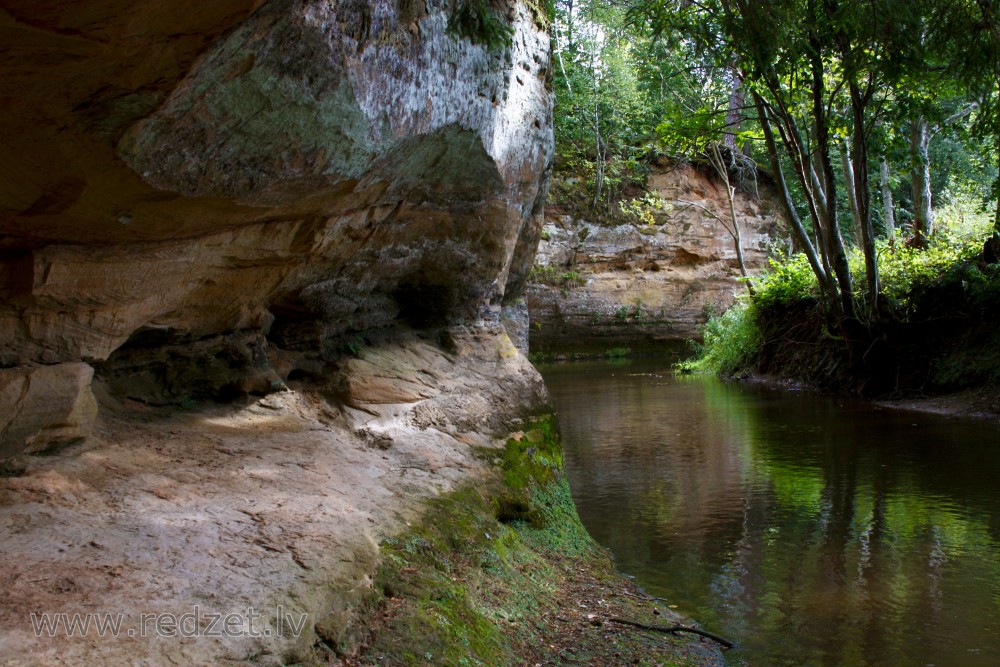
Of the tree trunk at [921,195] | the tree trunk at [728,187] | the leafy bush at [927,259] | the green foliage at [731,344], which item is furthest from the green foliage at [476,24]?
the tree trunk at [728,187]

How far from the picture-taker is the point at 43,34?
269 centimetres

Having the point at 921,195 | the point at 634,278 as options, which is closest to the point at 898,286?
the point at 921,195

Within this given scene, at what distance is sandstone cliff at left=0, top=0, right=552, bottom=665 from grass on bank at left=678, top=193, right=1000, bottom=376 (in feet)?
27.3

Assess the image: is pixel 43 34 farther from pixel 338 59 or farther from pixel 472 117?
pixel 472 117

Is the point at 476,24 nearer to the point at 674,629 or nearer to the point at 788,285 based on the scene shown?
the point at 674,629

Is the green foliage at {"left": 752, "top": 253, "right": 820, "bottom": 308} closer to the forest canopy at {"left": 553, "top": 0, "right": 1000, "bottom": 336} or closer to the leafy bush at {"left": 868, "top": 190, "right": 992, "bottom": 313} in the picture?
the forest canopy at {"left": 553, "top": 0, "right": 1000, "bottom": 336}

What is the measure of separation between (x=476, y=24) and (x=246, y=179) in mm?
2192

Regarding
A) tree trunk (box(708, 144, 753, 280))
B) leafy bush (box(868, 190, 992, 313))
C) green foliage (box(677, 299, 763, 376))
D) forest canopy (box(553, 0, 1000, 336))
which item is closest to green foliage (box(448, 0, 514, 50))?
forest canopy (box(553, 0, 1000, 336))

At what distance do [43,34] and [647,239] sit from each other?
25081mm

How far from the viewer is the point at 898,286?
43.5 feet

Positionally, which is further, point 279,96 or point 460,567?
point 460,567

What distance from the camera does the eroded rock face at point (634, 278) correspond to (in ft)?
84.8

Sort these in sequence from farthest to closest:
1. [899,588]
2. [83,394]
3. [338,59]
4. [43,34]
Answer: [899,588]
[83,394]
[338,59]
[43,34]

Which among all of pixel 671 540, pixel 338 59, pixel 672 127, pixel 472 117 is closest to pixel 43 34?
pixel 338 59
